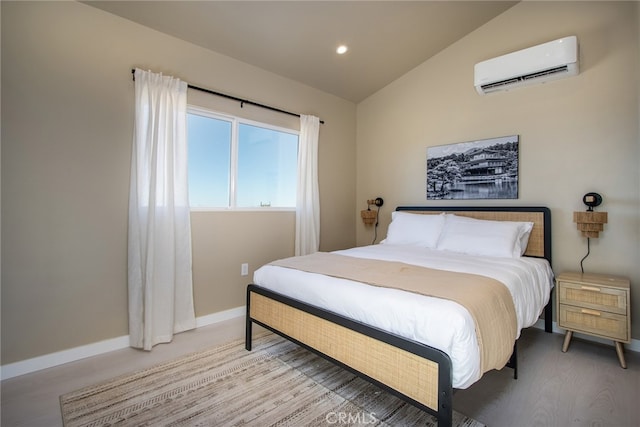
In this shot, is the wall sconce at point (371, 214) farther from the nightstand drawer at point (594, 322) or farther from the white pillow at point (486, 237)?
the nightstand drawer at point (594, 322)

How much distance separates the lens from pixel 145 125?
2.48 metres

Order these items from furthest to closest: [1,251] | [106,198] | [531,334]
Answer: [531,334]
[106,198]
[1,251]

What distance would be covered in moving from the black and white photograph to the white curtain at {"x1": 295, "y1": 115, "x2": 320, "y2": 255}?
53.7 inches

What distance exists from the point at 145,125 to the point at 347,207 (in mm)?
2678

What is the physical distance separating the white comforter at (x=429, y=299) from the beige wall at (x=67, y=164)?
125 cm

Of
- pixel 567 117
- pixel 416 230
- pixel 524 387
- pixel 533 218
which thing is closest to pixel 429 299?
pixel 524 387

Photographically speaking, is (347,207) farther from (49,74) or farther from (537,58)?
(49,74)

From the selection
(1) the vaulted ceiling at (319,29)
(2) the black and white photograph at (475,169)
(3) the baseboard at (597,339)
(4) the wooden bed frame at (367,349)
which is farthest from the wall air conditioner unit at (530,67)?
(4) the wooden bed frame at (367,349)

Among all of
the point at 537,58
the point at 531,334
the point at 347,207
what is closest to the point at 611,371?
the point at 531,334

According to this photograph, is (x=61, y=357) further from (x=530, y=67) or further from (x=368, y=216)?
(x=530, y=67)

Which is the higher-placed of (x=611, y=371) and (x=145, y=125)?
(x=145, y=125)

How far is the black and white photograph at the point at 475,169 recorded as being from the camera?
10.0 feet

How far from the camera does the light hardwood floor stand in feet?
5.37

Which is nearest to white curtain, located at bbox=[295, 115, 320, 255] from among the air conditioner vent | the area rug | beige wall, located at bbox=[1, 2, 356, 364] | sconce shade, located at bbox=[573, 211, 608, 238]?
beige wall, located at bbox=[1, 2, 356, 364]
